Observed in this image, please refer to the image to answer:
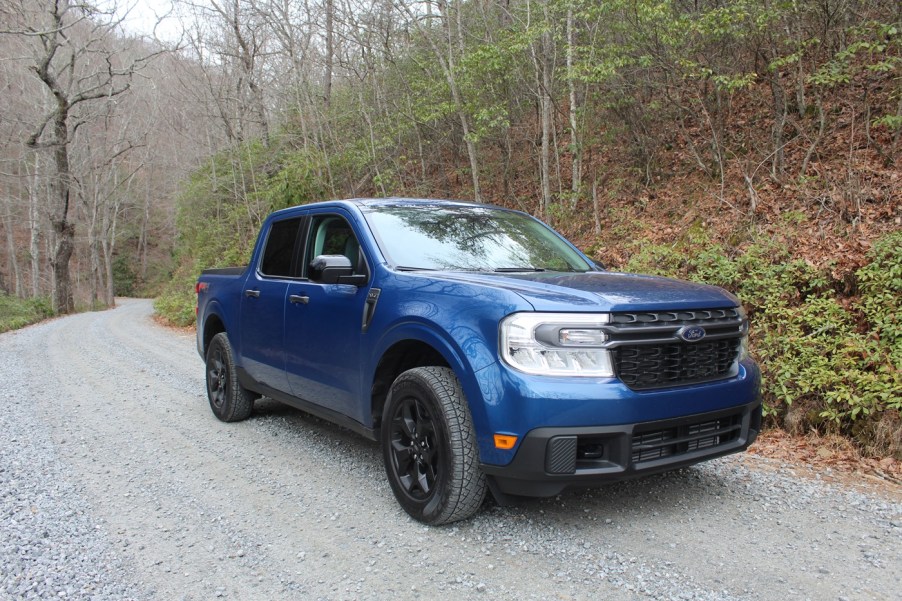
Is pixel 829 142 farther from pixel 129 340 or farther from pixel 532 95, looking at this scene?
pixel 129 340

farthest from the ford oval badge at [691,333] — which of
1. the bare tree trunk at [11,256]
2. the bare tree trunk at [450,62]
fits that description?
the bare tree trunk at [11,256]

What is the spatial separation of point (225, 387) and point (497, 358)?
371 cm

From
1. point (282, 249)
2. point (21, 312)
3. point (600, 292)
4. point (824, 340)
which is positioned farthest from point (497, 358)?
point (21, 312)

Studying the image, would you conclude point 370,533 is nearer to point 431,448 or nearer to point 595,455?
point 431,448

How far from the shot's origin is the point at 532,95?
473 inches

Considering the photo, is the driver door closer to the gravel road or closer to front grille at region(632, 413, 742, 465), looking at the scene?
the gravel road

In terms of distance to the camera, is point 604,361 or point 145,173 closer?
point 604,361

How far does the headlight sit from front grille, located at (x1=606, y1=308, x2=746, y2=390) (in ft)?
0.23

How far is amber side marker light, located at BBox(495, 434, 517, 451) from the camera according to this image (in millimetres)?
2920

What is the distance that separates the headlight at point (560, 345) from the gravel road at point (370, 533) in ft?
3.12

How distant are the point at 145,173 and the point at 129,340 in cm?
3604

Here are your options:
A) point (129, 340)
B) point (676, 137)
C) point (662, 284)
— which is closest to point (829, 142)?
point (676, 137)

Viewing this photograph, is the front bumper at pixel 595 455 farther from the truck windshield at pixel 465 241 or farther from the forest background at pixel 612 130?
the forest background at pixel 612 130

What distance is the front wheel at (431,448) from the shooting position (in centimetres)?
316
